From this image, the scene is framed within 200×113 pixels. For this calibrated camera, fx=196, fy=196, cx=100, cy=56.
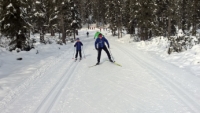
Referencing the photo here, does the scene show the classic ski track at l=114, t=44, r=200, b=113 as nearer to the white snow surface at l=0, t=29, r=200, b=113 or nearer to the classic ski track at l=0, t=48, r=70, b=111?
the white snow surface at l=0, t=29, r=200, b=113

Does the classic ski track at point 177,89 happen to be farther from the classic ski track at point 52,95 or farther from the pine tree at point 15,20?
the pine tree at point 15,20

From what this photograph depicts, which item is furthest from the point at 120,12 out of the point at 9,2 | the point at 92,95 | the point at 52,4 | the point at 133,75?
the point at 92,95

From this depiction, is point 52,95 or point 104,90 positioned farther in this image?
point 104,90

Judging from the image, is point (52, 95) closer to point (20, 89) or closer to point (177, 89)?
point (20, 89)

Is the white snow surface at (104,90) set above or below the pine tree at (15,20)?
below

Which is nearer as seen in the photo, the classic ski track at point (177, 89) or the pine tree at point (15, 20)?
the classic ski track at point (177, 89)

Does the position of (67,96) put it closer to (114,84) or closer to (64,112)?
(64,112)

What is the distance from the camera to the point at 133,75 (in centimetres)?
927

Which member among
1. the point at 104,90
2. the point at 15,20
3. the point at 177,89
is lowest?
the point at 104,90

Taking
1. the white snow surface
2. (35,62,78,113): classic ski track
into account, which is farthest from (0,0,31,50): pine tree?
(35,62,78,113): classic ski track

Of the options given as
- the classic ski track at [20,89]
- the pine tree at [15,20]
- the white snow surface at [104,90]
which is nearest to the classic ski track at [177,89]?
the white snow surface at [104,90]

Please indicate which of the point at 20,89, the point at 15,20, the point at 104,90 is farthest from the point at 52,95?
the point at 15,20

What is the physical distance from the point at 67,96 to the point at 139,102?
2458 millimetres

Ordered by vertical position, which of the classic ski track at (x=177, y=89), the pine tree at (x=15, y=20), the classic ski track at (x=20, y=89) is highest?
the pine tree at (x=15, y=20)
